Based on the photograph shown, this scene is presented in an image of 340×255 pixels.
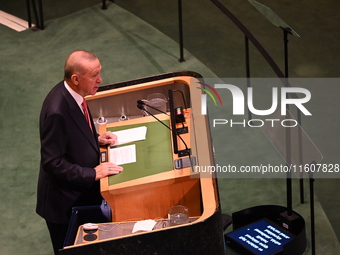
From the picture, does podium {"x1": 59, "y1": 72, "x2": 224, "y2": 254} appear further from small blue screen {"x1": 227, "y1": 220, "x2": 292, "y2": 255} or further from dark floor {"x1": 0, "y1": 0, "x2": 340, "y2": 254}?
dark floor {"x1": 0, "y1": 0, "x2": 340, "y2": 254}

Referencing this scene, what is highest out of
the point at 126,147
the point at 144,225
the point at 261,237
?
the point at 126,147

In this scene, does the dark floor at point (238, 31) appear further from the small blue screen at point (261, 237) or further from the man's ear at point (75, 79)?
the man's ear at point (75, 79)

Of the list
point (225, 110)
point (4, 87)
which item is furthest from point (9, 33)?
point (225, 110)

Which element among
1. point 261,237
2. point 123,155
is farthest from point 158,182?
point 261,237

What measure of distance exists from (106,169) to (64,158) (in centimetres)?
26

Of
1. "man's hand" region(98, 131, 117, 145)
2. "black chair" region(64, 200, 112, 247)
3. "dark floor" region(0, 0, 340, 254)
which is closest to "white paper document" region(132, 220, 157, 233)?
"black chair" region(64, 200, 112, 247)

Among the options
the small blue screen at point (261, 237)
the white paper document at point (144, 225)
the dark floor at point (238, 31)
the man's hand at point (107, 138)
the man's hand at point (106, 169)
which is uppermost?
the dark floor at point (238, 31)

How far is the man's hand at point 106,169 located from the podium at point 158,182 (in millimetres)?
35

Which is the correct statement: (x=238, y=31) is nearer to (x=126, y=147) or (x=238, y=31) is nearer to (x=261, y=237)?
(x=261, y=237)

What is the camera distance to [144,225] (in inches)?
157

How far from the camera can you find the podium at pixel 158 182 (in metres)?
3.78

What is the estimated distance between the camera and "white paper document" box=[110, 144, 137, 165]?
437cm

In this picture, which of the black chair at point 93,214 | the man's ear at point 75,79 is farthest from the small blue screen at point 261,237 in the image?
the man's ear at point 75,79

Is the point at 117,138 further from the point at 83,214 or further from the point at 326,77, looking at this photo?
the point at 326,77
